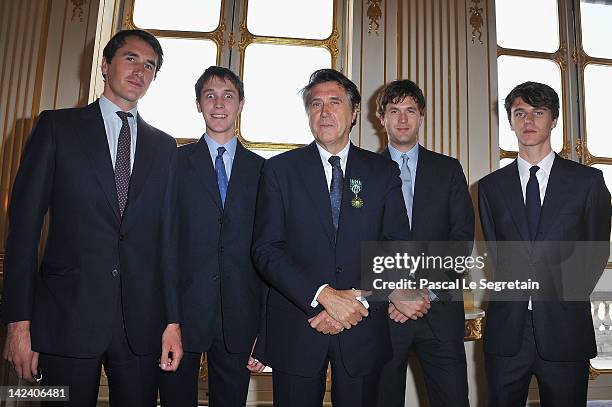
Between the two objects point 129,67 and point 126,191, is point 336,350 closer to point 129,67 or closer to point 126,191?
point 126,191

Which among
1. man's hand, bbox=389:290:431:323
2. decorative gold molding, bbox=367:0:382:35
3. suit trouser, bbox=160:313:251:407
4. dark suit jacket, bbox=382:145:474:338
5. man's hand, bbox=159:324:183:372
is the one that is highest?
decorative gold molding, bbox=367:0:382:35

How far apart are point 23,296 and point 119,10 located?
3247mm

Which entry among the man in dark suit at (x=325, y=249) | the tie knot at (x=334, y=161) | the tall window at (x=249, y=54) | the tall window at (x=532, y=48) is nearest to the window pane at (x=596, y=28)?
the tall window at (x=532, y=48)

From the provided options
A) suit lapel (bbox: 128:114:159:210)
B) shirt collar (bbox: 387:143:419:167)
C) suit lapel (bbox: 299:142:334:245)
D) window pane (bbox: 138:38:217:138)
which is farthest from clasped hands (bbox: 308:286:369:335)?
window pane (bbox: 138:38:217:138)

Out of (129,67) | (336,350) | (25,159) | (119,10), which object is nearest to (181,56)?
(119,10)

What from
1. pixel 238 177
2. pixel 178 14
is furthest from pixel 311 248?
pixel 178 14

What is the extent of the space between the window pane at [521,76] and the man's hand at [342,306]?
312 cm

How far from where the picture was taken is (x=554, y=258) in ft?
6.32

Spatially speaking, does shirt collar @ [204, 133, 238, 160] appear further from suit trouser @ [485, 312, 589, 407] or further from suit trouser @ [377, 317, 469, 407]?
suit trouser @ [485, 312, 589, 407]

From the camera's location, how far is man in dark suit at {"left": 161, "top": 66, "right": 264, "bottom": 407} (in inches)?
70.7

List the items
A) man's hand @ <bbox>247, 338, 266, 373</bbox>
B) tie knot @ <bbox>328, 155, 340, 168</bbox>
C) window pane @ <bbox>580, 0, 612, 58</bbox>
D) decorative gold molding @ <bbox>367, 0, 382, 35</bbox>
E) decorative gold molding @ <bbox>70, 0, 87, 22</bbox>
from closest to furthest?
tie knot @ <bbox>328, 155, 340, 168</bbox> → man's hand @ <bbox>247, 338, 266, 373</bbox> → decorative gold molding @ <bbox>70, 0, 87, 22</bbox> → decorative gold molding @ <bbox>367, 0, 382, 35</bbox> → window pane @ <bbox>580, 0, 612, 58</bbox>

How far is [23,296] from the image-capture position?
54.1 inches

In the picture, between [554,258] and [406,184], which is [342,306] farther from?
[554,258]

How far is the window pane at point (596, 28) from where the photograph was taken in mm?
4352
